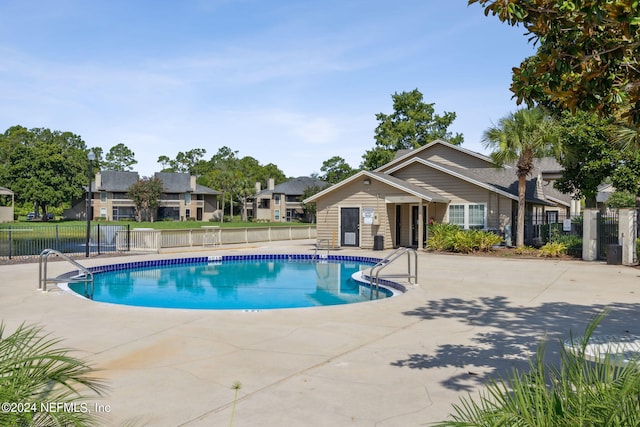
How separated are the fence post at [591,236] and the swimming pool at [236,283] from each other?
26.6 feet

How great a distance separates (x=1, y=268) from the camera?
15312 mm

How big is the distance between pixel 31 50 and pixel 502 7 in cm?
2043

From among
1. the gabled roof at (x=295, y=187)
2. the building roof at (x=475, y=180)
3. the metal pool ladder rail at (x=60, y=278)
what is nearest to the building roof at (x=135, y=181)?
the gabled roof at (x=295, y=187)

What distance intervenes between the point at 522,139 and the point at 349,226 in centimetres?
936

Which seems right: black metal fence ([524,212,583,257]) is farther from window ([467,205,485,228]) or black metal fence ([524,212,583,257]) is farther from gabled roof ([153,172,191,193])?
gabled roof ([153,172,191,193])

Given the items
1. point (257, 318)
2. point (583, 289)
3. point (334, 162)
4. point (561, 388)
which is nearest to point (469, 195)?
point (583, 289)

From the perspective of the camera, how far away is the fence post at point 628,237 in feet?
55.0

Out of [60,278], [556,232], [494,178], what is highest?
[494,178]

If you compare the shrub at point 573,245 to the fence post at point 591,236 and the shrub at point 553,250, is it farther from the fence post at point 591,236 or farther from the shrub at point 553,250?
the fence post at point 591,236

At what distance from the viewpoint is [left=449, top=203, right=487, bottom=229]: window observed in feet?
76.3

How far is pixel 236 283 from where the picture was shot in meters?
15.2

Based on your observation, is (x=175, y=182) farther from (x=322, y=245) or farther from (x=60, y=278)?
(x=60, y=278)

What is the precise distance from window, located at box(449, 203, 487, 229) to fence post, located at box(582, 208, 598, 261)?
17.4 ft

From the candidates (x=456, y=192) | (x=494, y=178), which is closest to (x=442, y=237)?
(x=456, y=192)
